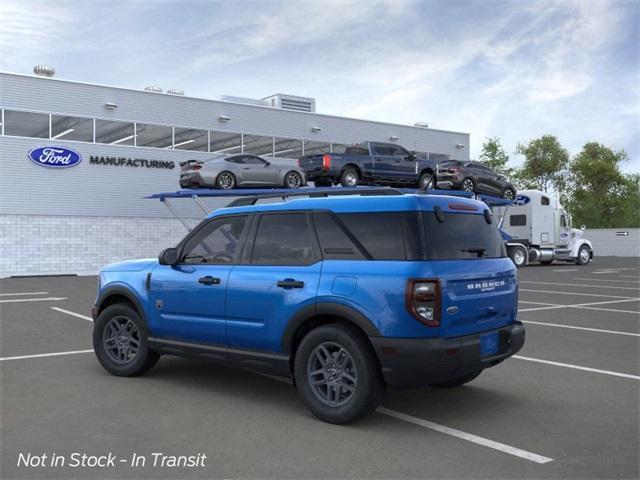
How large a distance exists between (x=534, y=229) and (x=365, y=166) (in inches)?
469

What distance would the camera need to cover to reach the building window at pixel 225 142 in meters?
30.8

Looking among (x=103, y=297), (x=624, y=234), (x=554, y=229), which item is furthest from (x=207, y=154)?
(x=624, y=234)

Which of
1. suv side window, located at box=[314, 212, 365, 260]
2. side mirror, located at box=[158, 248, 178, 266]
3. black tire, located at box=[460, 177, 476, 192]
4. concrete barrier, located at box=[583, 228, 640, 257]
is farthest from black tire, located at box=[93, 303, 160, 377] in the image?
concrete barrier, located at box=[583, 228, 640, 257]

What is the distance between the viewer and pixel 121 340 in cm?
685

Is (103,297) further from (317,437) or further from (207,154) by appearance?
(207,154)

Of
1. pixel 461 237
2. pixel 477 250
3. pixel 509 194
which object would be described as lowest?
pixel 477 250

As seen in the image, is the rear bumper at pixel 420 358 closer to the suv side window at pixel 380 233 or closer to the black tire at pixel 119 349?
the suv side window at pixel 380 233

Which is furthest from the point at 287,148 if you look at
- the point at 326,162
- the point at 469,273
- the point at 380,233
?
the point at 469,273

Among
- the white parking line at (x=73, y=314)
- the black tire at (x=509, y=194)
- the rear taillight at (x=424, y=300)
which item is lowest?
the white parking line at (x=73, y=314)

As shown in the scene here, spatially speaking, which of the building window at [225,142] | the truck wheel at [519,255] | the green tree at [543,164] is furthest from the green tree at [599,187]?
the building window at [225,142]

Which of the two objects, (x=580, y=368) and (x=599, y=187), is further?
(x=599, y=187)

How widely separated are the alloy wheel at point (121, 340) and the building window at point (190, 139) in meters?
23.6

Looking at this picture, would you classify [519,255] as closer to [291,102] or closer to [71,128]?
[291,102]

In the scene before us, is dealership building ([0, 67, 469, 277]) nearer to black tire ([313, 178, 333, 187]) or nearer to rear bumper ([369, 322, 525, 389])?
black tire ([313, 178, 333, 187])
